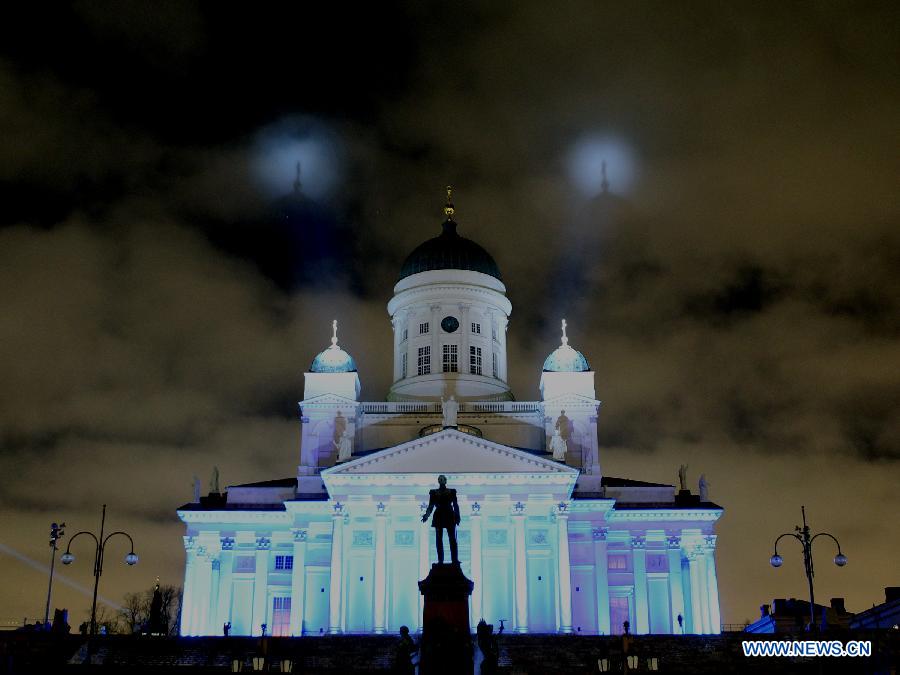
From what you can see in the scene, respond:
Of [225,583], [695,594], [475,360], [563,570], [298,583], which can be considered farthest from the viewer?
[475,360]

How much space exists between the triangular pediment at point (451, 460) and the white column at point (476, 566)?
2.31 metres

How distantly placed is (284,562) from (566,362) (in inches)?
855

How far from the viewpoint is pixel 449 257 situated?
3031 inches

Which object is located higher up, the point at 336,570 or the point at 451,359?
the point at 451,359

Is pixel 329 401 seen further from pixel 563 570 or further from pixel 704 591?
pixel 704 591

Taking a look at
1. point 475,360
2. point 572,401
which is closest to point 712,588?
point 572,401

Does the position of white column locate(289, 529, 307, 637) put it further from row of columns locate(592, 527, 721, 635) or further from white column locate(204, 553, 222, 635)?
row of columns locate(592, 527, 721, 635)

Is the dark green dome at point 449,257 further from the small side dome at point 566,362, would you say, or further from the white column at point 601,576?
the white column at point 601,576

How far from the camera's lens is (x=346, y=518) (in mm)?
59531

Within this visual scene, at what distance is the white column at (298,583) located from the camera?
6075 cm

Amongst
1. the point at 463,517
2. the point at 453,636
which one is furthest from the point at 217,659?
the point at 453,636

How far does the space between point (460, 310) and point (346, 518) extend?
20539 mm

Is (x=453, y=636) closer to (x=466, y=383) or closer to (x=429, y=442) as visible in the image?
(x=429, y=442)

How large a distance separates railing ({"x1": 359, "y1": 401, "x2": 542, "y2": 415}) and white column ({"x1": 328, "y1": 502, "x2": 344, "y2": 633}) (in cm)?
1159
